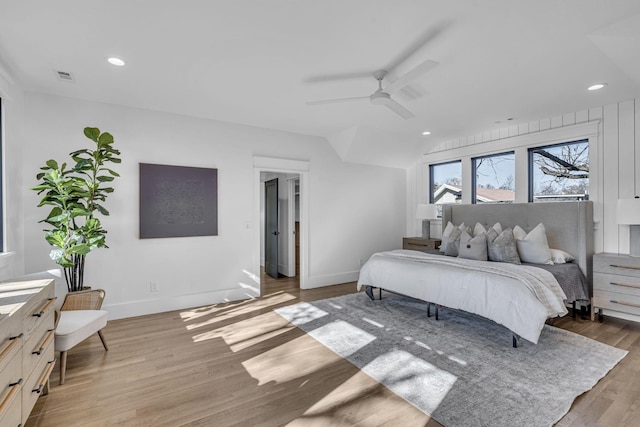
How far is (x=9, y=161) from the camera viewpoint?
9.82ft

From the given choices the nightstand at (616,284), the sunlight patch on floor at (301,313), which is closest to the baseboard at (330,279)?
the sunlight patch on floor at (301,313)

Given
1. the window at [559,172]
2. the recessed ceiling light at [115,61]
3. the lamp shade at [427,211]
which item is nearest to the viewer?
the recessed ceiling light at [115,61]

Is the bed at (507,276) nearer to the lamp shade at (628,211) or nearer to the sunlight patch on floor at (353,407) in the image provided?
the lamp shade at (628,211)

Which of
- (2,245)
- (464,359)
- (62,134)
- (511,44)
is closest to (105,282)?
(2,245)

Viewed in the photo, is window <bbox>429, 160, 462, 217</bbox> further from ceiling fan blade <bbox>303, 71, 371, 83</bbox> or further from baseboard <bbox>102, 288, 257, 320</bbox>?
baseboard <bbox>102, 288, 257, 320</bbox>

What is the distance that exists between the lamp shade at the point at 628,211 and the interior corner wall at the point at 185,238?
3.67m

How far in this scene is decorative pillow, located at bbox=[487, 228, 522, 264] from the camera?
13.1ft

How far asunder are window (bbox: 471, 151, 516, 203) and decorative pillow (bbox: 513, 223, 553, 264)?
3.13 feet

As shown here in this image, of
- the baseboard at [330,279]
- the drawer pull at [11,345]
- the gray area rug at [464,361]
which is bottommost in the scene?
the gray area rug at [464,361]

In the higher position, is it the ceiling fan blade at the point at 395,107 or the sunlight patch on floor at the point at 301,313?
the ceiling fan blade at the point at 395,107

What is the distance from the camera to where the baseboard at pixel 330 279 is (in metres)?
5.38

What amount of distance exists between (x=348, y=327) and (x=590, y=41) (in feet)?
11.0

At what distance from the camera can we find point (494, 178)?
5234 mm

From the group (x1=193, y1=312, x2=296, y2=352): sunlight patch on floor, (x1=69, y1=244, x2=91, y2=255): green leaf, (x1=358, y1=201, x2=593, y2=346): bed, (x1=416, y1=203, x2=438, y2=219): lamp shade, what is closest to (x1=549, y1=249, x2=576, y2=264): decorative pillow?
(x1=358, y1=201, x2=593, y2=346): bed
